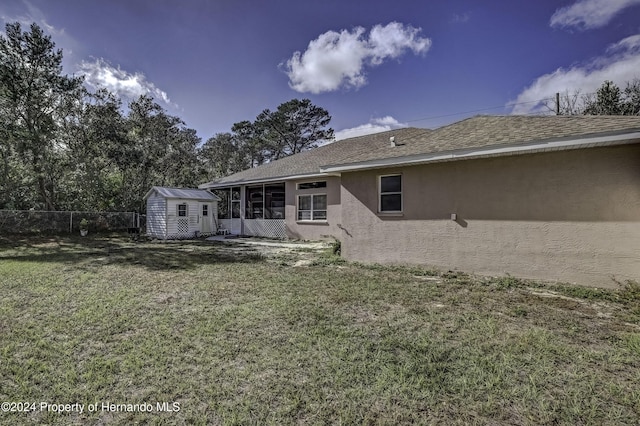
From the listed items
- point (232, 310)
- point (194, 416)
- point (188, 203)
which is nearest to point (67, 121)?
point (188, 203)

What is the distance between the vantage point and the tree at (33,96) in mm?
14406

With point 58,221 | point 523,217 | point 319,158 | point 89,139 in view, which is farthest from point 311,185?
point 89,139

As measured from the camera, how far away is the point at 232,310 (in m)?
4.33

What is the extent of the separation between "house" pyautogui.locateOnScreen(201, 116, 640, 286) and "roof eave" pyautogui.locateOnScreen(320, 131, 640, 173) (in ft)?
0.06

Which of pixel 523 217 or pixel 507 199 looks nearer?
pixel 523 217

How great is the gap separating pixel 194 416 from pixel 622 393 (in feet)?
11.0

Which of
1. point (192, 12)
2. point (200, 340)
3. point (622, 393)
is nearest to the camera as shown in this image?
point (622, 393)

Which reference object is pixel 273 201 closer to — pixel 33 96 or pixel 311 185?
pixel 311 185

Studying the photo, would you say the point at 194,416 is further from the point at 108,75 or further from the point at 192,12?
the point at 108,75

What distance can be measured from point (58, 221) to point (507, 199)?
68.5 ft

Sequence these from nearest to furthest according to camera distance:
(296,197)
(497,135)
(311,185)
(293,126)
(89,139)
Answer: (497,135) < (311,185) < (296,197) < (89,139) < (293,126)

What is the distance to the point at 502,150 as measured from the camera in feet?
19.1

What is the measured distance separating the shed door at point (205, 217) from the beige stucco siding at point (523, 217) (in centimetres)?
1194

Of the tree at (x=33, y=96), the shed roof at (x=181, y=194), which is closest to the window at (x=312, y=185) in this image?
the shed roof at (x=181, y=194)
